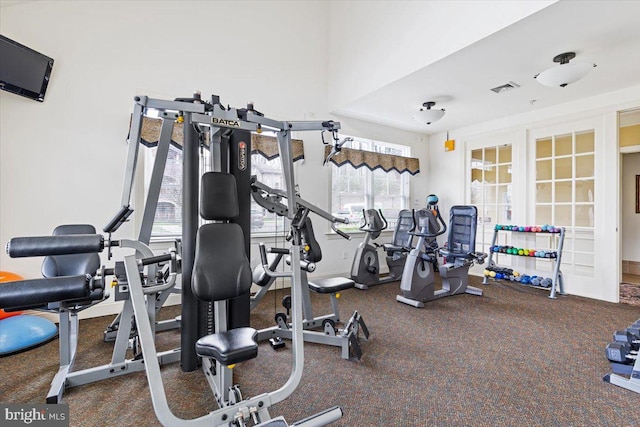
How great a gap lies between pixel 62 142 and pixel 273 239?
2.56 meters

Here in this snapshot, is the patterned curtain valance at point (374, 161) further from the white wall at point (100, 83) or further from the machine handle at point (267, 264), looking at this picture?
the machine handle at point (267, 264)

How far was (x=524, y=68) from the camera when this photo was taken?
3318mm

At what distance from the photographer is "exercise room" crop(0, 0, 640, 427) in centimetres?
175

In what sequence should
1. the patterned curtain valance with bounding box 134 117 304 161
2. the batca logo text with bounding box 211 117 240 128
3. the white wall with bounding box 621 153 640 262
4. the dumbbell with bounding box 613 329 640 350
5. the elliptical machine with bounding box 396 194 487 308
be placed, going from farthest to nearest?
1. the white wall with bounding box 621 153 640 262
2. the elliptical machine with bounding box 396 194 487 308
3. the patterned curtain valance with bounding box 134 117 304 161
4. the dumbbell with bounding box 613 329 640 350
5. the batca logo text with bounding box 211 117 240 128

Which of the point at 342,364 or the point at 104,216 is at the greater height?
the point at 104,216

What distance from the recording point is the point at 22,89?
108 inches

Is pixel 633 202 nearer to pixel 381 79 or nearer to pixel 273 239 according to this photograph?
pixel 381 79

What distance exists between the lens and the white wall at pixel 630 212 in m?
5.79

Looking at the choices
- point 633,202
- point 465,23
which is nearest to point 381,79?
point 465,23

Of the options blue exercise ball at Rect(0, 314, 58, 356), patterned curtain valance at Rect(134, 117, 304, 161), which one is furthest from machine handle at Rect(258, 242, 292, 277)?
blue exercise ball at Rect(0, 314, 58, 356)

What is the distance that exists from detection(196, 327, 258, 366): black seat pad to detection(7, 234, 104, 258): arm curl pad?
0.71 metres

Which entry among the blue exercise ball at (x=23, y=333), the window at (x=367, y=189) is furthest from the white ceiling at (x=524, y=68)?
the blue exercise ball at (x=23, y=333)

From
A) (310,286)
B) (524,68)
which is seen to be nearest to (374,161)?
(524,68)

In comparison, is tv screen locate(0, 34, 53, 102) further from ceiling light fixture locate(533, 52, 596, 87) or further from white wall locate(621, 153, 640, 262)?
white wall locate(621, 153, 640, 262)
